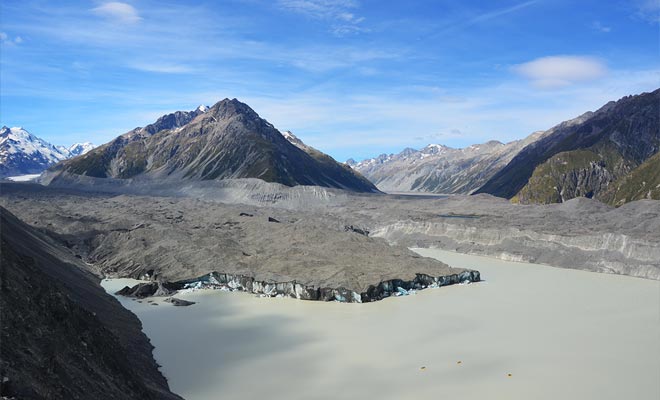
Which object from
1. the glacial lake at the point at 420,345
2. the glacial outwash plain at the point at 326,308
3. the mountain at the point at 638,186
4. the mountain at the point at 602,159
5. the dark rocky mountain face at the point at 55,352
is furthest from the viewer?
the mountain at the point at 602,159

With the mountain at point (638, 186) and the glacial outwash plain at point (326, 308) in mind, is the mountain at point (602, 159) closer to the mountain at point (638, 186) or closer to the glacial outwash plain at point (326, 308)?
the mountain at point (638, 186)

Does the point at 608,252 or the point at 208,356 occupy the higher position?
the point at 608,252

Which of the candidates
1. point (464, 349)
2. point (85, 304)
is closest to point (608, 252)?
point (464, 349)

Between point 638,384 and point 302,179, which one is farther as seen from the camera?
point 302,179

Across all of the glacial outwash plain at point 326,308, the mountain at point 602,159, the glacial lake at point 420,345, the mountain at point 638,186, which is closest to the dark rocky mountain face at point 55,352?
the glacial outwash plain at point 326,308

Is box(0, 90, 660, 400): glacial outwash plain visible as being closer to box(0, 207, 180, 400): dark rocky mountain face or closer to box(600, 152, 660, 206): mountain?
box(0, 207, 180, 400): dark rocky mountain face

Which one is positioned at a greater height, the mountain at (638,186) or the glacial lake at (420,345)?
the mountain at (638,186)

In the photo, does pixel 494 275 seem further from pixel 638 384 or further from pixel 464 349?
pixel 638 384

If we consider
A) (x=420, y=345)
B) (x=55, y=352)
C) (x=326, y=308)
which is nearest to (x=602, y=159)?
(x=326, y=308)

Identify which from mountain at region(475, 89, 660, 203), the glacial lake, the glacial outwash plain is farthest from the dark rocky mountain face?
mountain at region(475, 89, 660, 203)
